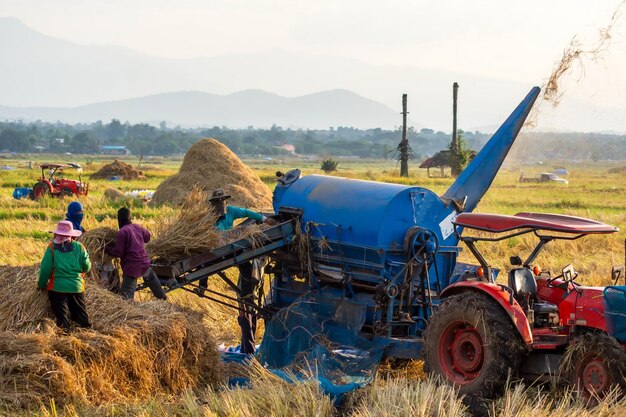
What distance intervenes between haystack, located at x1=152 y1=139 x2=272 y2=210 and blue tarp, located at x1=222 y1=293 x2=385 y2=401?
18255 mm

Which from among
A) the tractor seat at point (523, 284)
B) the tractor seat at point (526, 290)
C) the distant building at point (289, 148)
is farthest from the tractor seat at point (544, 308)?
the distant building at point (289, 148)

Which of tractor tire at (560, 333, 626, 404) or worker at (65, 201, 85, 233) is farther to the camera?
worker at (65, 201, 85, 233)

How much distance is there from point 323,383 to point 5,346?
284 centimetres

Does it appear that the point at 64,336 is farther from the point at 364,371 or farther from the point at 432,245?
the point at 432,245

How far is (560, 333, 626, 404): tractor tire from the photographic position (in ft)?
25.5

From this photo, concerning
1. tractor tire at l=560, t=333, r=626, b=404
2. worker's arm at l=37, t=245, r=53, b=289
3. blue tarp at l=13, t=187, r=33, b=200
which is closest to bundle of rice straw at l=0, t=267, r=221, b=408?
worker's arm at l=37, t=245, r=53, b=289

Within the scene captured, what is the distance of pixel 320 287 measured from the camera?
11180 mm

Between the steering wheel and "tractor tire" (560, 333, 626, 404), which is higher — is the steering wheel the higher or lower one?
the higher one

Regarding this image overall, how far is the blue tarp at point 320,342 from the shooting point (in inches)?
390

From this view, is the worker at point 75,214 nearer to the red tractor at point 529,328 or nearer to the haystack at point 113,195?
the red tractor at point 529,328

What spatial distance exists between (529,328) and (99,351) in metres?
3.84

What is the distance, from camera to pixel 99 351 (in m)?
8.48

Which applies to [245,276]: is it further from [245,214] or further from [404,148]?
[404,148]

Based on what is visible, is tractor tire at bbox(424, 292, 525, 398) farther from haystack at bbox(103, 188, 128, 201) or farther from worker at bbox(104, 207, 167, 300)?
haystack at bbox(103, 188, 128, 201)
